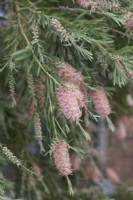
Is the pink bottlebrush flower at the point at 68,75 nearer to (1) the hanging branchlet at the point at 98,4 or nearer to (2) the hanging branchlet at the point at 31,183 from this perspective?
(1) the hanging branchlet at the point at 98,4

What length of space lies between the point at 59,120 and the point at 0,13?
1.98 ft

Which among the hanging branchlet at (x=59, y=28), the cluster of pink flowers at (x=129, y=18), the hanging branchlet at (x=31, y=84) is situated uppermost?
the cluster of pink flowers at (x=129, y=18)

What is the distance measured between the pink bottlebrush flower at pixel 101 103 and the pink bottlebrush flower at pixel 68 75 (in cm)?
12

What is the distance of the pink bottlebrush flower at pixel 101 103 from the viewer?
181 centimetres

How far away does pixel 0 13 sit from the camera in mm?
2105

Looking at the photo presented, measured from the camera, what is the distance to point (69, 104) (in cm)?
159

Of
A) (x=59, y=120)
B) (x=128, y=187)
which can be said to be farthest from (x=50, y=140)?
(x=128, y=187)

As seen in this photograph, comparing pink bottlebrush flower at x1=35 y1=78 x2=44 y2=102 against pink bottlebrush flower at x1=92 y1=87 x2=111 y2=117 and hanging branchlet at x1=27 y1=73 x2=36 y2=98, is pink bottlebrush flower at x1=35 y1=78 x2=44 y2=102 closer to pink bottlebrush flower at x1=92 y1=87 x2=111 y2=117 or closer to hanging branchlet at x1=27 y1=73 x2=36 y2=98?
hanging branchlet at x1=27 y1=73 x2=36 y2=98

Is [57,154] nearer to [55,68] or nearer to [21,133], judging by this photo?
[55,68]

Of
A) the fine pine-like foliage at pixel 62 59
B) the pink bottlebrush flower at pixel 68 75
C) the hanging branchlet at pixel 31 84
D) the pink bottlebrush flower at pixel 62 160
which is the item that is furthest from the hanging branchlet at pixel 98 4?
the pink bottlebrush flower at pixel 62 160

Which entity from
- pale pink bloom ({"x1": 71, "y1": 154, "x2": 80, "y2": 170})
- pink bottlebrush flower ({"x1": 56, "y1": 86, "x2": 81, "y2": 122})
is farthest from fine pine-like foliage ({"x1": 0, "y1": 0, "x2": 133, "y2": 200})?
pale pink bloom ({"x1": 71, "y1": 154, "x2": 80, "y2": 170})

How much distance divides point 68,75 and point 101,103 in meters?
0.18

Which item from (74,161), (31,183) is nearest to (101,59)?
(31,183)

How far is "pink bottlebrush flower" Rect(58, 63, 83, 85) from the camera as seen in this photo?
1735mm
